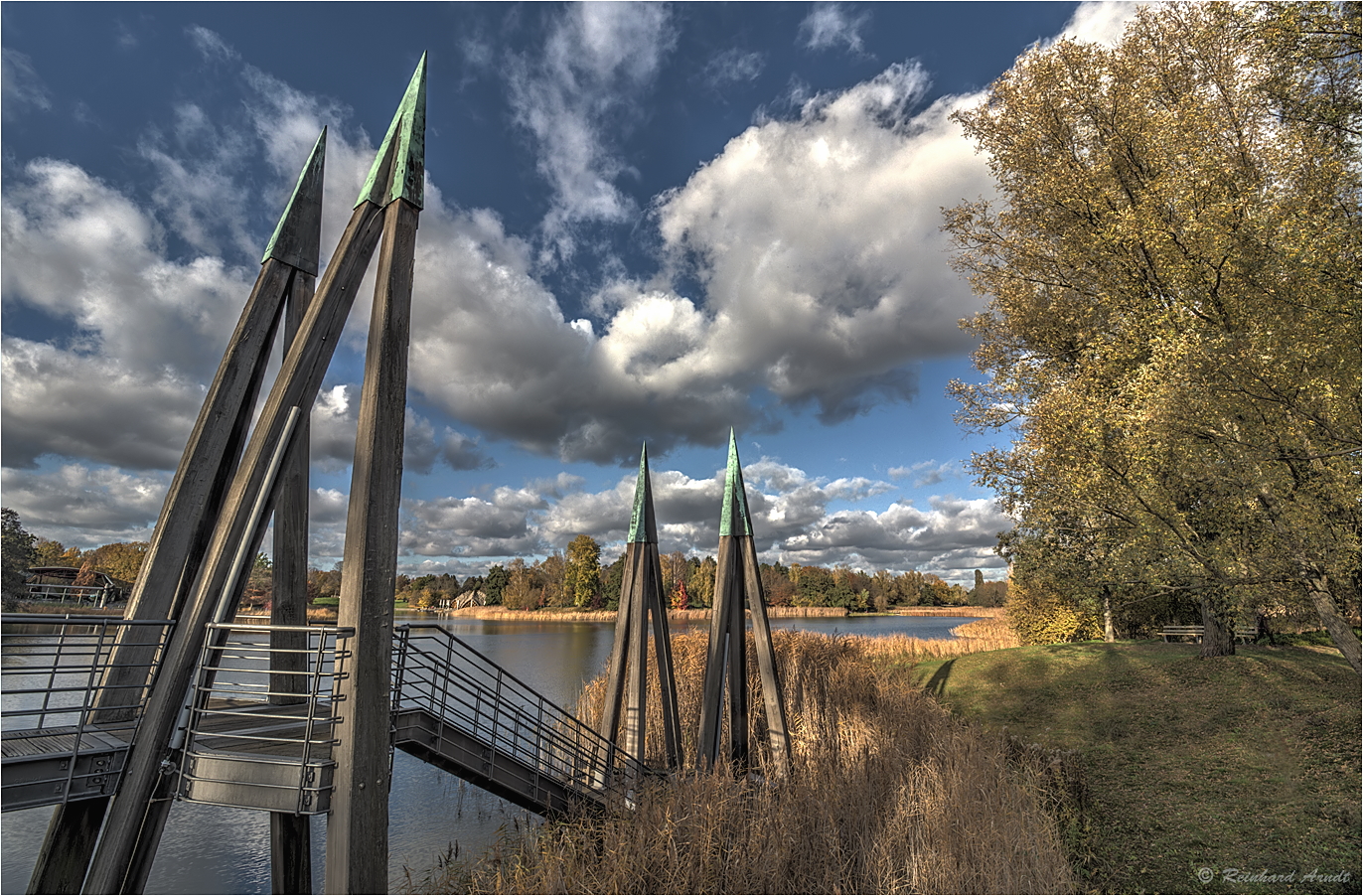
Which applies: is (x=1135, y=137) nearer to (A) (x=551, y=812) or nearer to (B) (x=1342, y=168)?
(B) (x=1342, y=168)

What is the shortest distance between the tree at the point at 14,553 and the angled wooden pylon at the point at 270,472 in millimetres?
39581

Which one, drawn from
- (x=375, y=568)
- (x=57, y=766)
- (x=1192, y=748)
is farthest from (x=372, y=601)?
(x=1192, y=748)

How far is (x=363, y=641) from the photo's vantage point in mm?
5465

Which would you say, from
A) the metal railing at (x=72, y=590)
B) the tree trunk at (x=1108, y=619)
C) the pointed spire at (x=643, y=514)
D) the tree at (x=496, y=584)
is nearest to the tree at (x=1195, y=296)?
the pointed spire at (x=643, y=514)

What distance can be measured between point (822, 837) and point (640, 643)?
3.89 meters

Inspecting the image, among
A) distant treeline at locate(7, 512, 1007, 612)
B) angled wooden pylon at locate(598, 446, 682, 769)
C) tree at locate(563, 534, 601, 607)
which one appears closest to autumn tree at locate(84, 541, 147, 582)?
distant treeline at locate(7, 512, 1007, 612)

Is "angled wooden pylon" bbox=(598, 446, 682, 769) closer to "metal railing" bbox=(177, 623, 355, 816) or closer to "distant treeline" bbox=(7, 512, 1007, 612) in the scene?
"metal railing" bbox=(177, 623, 355, 816)

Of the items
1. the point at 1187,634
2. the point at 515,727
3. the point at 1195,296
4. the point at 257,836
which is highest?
the point at 1195,296

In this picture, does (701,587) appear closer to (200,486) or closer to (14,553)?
(14,553)

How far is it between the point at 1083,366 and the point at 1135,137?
4059 mm

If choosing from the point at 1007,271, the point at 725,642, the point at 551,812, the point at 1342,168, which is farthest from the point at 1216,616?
the point at 551,812

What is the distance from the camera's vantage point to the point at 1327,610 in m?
8.87

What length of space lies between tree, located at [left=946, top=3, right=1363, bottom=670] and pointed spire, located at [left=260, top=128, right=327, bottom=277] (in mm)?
11199

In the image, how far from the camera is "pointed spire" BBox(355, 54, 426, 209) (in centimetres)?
693
